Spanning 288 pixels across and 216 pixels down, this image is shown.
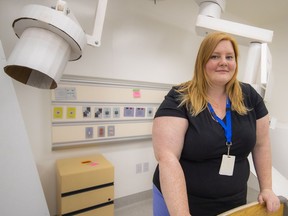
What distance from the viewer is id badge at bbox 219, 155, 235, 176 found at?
914mm

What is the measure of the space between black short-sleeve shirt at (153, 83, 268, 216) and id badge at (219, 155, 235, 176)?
15 mm

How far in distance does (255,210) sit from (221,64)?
642 millimetres

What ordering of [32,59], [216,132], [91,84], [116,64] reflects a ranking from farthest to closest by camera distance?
[116,64]
[91,84]
[216,132]
[32,59]

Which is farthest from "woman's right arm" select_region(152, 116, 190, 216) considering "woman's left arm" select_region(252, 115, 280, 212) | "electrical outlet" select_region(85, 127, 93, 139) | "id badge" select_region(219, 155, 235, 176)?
"electrical outlet" select_region(85, 127, 93, 139)

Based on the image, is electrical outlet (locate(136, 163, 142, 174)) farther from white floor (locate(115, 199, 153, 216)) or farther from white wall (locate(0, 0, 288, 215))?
white floor (locate(115, 199, 153, 216))

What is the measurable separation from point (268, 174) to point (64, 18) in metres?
1.24

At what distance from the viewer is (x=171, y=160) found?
0.82 m

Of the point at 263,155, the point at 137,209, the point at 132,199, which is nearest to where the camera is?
the point at 263,155

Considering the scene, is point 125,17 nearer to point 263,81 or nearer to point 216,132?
point 263,81

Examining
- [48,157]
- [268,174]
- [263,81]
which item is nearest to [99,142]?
[48,157]

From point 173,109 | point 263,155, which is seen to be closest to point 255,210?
point 263,155

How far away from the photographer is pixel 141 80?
2.30m

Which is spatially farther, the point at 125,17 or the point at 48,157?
the point at 125,17

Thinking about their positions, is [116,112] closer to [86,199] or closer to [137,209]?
[86,199]
